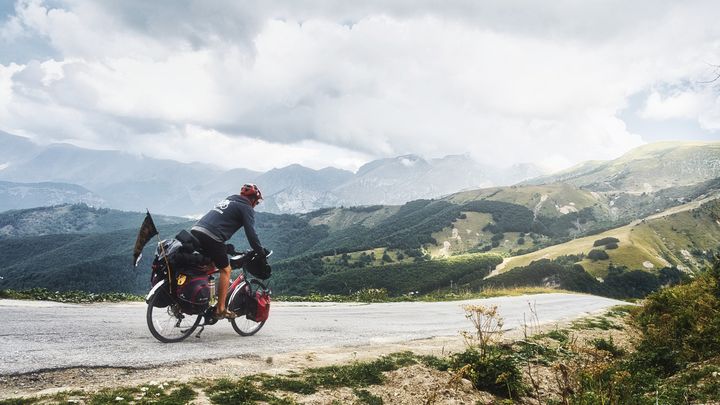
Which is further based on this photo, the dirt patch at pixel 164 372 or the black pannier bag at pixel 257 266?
the black pannier bag at pixel 257 266

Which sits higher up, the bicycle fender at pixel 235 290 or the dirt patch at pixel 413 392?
the bicycle fender at pixel 235 290

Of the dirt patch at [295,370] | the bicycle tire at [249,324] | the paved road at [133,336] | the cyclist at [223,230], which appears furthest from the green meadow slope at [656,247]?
the cyclist at [223,230]

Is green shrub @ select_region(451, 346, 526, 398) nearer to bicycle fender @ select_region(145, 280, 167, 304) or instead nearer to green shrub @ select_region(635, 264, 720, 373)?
green shrub @ select_region(635, 264, 720, 373)

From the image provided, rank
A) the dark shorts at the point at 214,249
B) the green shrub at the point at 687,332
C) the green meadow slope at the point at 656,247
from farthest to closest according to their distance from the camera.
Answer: the green meadow slope at the point at 656,247 → the green shrub at the point at 687,332 → the dark shorts at the point at 214,249

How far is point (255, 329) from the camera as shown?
9.17m

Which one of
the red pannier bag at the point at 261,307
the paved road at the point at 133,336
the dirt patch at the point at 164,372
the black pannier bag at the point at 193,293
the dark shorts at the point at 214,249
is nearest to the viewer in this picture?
the dirt patch at the point at 164,372

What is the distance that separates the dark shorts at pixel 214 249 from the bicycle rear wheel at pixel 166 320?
3.28 feet

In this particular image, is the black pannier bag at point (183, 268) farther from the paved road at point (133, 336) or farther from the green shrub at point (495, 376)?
the green shrub at point (495, 376)

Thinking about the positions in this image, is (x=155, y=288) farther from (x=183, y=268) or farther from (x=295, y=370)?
(x=295, y=370)

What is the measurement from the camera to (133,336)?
759 centimetres

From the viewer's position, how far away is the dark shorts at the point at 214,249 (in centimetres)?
767

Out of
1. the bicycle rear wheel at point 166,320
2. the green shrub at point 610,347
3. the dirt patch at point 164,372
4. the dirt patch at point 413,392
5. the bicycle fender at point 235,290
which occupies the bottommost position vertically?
the green shrub at point 610,347

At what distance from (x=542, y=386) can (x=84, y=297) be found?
1323 centimetres

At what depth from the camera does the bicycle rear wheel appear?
7312 mm
